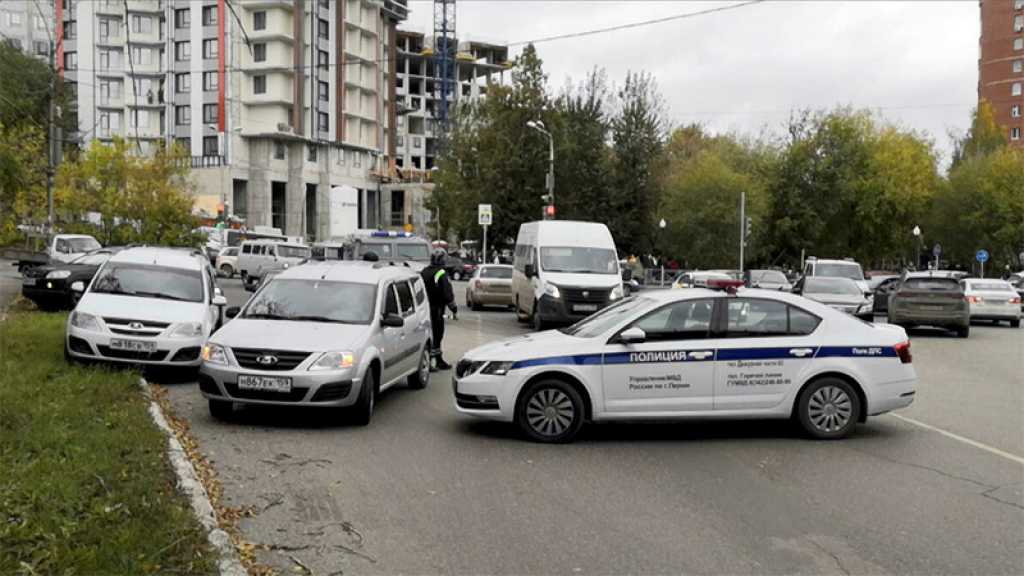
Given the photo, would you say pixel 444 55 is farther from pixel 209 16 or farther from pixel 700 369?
pixel 700 369

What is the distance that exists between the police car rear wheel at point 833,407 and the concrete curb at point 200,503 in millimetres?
5837

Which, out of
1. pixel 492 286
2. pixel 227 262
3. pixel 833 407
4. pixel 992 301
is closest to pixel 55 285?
pixel 492 286

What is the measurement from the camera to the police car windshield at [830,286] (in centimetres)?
2550

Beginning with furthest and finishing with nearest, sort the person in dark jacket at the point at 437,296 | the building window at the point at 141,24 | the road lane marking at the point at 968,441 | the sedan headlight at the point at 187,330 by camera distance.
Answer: the building window at the point at 141,24 → the person in dark jacket at the point at 437,296 → the sedan headlight at the point at 187,330 → the road lane marking at the point at 968,441

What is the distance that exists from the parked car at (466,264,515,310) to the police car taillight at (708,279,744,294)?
20.0 m

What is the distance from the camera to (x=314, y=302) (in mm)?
11359

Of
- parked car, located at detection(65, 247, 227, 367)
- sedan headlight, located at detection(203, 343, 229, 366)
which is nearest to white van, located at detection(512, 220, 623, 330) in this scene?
parked car, located at detection(65, 247, 227, 367)

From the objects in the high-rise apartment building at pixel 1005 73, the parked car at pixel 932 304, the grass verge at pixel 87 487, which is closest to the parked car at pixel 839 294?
the parked car at pixel 932 304

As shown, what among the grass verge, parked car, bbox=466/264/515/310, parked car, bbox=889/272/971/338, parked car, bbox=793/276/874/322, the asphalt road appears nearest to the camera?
the grass verge

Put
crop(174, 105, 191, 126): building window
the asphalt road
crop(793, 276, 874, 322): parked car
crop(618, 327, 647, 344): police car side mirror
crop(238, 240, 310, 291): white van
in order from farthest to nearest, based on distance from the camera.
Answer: crop(174, 105, 191, 126): building window < crop(238, 240, 310, 291): white van < crop(793, 276, 874, 322): parked car < crop(618, 327, 647, 344): police car side mirror < the asphalt road

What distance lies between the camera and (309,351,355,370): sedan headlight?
989 cm

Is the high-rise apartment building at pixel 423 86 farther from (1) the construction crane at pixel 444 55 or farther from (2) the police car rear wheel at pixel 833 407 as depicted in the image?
(2) the police car rear wheel at pixel 833 407

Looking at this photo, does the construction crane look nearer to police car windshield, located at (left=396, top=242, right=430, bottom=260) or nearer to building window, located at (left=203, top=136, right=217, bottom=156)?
building window, located at (left=203, top=136, right=217, bottom=156)

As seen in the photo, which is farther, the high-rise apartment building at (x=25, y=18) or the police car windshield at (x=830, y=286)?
the police car windshield at (x=830, y=286)
